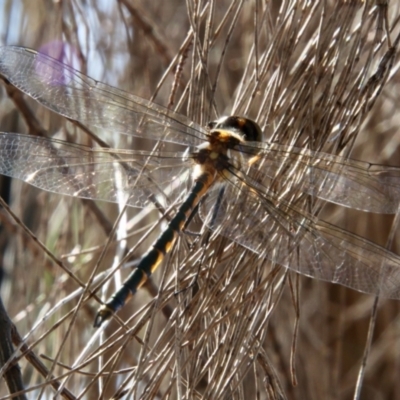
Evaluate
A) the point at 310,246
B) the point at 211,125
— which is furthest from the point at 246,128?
the point at 310,246

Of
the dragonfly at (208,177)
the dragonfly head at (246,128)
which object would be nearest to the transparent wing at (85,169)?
the dragonfly at (208,177)

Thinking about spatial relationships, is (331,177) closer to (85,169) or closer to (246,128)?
(246,128)

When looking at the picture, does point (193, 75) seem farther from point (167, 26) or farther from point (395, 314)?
point (395, 314)

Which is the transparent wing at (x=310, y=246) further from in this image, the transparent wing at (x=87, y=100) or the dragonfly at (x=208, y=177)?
the transparent wing at (x=87, y=100)

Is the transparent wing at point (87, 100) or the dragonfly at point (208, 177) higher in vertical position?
the transparent wing at point (87, 100)

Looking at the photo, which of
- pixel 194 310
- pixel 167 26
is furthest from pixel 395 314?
pixel 194 310

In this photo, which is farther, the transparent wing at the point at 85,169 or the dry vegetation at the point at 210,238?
the transparent wing at the point at 85,169

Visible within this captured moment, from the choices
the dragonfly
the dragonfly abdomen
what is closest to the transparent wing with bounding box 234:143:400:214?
the dragonfly
